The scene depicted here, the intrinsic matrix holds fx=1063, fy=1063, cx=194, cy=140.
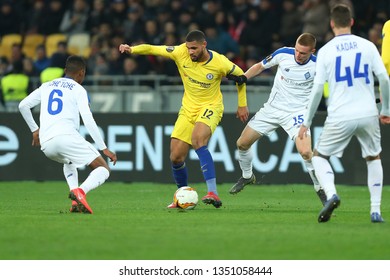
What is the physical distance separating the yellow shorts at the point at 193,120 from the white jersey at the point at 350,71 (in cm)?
293

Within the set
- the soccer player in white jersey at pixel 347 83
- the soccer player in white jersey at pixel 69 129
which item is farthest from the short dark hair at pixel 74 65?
the soccer player in white jersey at pixel 347 83

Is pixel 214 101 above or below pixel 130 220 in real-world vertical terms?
above

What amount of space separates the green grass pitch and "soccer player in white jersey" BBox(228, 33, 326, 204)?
0.76 m

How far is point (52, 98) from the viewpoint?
480 inches

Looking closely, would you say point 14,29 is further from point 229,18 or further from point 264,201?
point 264,201

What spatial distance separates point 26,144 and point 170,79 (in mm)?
2887

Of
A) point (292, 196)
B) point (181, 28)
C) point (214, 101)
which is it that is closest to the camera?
point (214, 101)

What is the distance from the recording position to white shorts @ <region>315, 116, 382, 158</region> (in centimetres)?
1041

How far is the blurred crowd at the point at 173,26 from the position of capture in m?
20.8

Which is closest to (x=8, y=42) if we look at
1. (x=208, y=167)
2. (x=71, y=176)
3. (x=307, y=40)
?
(x=208, y=167)

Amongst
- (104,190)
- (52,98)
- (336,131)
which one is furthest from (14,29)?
(336,131)

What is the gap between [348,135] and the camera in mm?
10477

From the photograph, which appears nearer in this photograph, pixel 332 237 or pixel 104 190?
pixel 332 237

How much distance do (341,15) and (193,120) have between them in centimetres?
336
